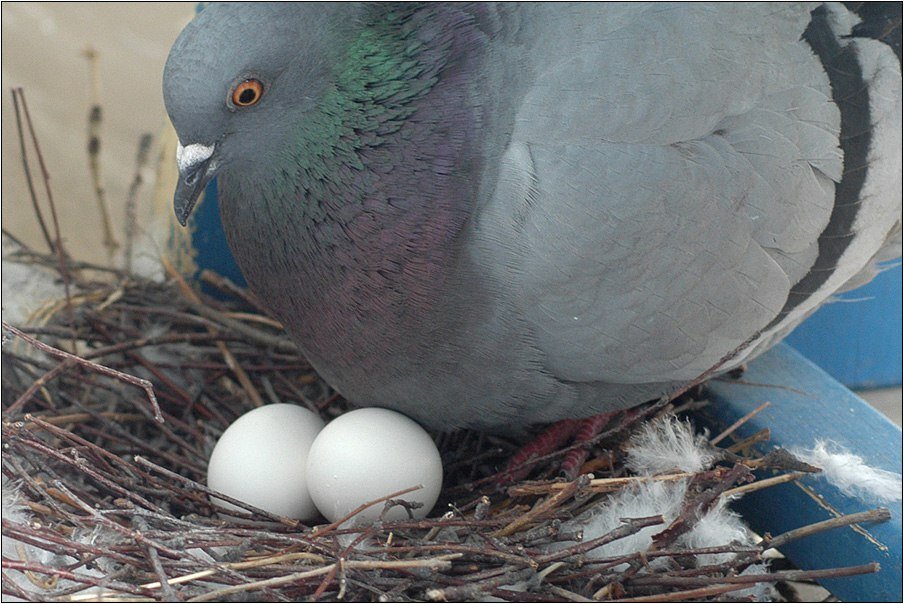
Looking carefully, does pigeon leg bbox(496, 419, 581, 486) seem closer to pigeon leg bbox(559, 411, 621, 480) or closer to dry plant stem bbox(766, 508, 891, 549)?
pigeon leg bbox(559, 411, 621, 480)

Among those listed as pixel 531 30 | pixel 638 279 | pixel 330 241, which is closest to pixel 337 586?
pixel 330 241

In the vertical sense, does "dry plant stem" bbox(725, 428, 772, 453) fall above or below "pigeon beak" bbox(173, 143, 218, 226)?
below

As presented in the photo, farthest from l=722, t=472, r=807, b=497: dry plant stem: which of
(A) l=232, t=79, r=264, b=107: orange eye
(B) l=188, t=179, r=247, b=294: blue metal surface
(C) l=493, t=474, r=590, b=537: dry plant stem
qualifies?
(B) l=188, t=179, r=247, b=294: blue metal surface

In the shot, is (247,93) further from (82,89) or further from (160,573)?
(82,89)

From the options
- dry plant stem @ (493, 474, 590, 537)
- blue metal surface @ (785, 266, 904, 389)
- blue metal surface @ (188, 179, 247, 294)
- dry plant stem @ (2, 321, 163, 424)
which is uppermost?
dry plant stem @ (2, 321, 163, 424)

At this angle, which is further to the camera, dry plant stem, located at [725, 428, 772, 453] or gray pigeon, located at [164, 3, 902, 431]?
dry plant stem, located at [725, 428, 772, 453]

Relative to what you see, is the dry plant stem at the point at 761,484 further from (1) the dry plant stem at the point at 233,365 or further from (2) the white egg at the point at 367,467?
(1) the dry plant stem at the point at 233,365

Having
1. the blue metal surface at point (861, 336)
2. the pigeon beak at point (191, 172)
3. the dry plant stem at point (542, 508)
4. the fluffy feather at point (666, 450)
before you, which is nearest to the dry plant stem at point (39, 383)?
the pigeon beak at point (191, 172)

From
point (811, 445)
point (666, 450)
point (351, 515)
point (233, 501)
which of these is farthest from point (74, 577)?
point (811, 445)
